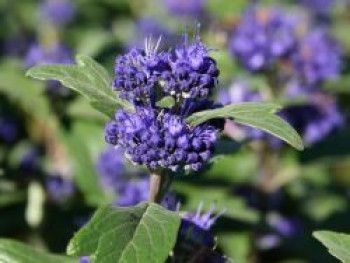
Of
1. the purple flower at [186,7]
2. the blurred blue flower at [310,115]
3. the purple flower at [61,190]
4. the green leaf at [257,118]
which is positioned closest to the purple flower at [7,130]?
the purple flower at [61,190]

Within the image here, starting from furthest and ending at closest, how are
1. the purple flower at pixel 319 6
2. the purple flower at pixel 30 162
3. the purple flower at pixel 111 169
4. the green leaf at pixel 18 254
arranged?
the purple flower at pixel 319 6
the purple flower at pixel 111 169
the purple flower at pixel 30 162
the green leaf at pixel 18 254

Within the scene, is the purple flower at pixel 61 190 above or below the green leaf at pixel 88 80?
below

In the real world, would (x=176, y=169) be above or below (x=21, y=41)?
below

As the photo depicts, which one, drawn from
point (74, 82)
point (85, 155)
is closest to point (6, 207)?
point (85, 155)

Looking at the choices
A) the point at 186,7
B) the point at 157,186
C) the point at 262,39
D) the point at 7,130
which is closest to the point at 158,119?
the point at 157,186

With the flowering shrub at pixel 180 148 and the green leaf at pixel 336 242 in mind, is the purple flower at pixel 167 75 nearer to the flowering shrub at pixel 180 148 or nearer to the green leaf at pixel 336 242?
the flowering shrub at pixel 180 148

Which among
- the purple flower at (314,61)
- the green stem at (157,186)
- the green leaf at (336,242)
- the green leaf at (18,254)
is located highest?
the purple flower at (314,61)

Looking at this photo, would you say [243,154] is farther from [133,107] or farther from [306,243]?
[133,107]
